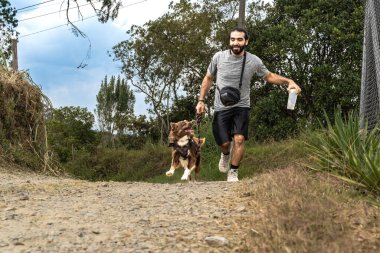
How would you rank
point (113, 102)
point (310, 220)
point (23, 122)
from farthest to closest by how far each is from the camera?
point (113, 102) → point (23, 122) → point (310, 220)

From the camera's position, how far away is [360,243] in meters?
3.41

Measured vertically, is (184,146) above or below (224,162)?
above

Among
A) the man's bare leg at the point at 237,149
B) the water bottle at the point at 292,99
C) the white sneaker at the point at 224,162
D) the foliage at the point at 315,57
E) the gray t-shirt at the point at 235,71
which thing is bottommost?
the white sneaker at the point at 224,162

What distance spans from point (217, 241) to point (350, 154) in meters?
2.59

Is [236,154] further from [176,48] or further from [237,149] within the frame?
[176,48]

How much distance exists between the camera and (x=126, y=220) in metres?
4.38

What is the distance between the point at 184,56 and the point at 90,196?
25210mm

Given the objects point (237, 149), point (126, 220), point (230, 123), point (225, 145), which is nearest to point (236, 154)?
point (237, 149)

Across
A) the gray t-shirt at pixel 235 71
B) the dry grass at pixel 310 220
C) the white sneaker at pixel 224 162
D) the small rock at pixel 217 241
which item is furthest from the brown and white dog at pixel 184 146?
the small rock at pixel 217 241

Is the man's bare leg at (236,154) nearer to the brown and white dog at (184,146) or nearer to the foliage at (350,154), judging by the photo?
the foliage at (350,154)

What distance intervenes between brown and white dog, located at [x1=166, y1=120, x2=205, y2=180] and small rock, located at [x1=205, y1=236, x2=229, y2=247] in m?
4.89

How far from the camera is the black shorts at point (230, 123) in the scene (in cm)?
763

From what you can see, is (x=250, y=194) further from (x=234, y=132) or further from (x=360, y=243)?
(x=234, y=132)

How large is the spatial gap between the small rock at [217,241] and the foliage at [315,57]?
640 inches
